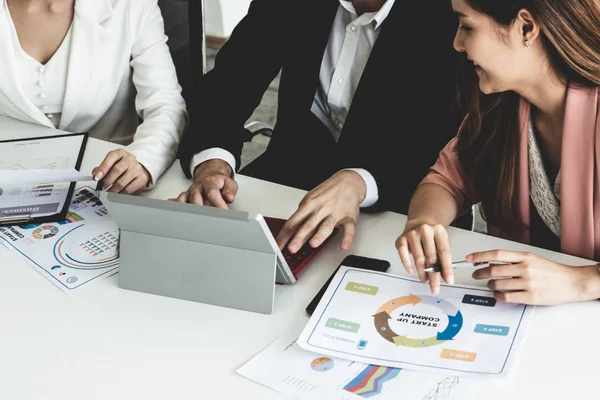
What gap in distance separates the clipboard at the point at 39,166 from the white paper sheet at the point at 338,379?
584 mm

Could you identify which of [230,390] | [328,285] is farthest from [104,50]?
[230,390]

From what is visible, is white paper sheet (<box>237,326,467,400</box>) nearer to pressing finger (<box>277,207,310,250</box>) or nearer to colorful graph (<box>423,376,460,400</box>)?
colorful graph (<box>423,376,460,400</box>)

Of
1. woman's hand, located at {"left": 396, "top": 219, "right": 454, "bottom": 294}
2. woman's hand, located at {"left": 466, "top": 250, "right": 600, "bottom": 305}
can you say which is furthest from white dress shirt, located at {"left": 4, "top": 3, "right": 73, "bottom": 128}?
woman's hand, located at {"left": 466, "top": 250, "right": 600, "bottom": 305}

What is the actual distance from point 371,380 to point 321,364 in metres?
0.08

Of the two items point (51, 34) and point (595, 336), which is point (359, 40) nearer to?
point (51, 34)

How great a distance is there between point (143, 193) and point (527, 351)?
32.8 inches

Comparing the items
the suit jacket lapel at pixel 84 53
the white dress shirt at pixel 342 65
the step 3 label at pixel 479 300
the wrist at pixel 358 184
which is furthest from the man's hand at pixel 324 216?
the suit jacket lapel at pixel 84 53

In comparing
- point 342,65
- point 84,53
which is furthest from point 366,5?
point 84,53

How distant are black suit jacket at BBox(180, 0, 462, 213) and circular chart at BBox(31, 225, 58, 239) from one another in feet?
1.06

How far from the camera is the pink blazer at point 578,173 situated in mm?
1252

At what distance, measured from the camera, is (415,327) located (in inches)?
42.1

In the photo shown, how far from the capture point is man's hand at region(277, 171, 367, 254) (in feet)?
4.10

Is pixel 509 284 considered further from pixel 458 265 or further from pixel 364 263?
pixel 364 263

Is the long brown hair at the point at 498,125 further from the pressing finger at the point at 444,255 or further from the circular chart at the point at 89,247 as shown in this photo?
the circular chart at the point at 89,247
